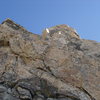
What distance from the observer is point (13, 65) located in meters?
25.1

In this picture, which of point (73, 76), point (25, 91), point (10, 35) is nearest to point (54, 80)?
point (73, 76)

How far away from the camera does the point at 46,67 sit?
2583cm

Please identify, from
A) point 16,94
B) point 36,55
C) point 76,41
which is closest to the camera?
point 16,94

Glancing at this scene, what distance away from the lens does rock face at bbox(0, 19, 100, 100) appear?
901 inches

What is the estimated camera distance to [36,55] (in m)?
26.7

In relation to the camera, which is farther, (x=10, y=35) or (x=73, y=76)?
(x=10, y=35)

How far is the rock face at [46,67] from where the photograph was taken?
22875 mm

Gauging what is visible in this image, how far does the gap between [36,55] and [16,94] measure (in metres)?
6.57

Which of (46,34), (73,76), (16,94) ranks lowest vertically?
(16,94)

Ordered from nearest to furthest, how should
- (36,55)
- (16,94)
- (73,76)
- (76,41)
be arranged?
(16,94) < (73,76) < (36,55) < (76,41)

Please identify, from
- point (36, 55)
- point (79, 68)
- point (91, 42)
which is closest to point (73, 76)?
point (79, 68)

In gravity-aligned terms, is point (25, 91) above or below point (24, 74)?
below

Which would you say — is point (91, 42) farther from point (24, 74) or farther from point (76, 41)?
point (24, 74)

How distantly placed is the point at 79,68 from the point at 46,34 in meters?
9.00
